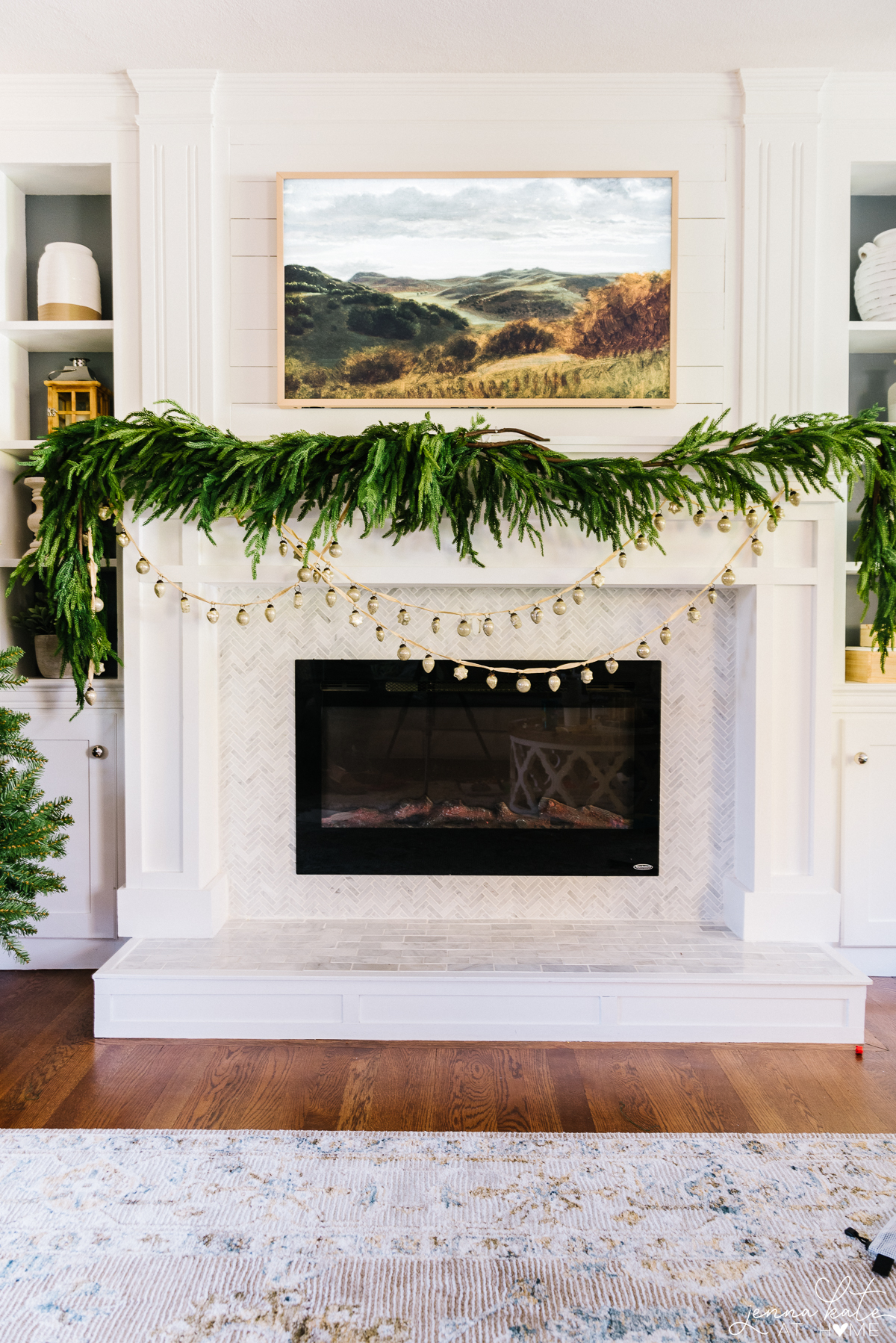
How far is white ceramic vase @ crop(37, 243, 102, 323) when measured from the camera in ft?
8.04

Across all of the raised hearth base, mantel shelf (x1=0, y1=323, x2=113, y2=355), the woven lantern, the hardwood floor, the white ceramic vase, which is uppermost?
the white ceramic vase

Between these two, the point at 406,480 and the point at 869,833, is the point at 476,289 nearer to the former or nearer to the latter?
the point at 406,480

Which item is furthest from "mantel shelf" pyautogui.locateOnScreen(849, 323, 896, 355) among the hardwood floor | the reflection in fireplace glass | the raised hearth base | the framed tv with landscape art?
the hardwood floor

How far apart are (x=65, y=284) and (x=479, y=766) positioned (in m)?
1.94

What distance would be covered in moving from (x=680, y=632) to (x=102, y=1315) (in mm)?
2088

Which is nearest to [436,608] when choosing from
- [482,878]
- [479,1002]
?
[482,878]

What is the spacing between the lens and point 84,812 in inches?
99.0

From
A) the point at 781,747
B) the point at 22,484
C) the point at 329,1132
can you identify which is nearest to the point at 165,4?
the point at 22,484

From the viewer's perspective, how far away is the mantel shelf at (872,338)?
2.36m

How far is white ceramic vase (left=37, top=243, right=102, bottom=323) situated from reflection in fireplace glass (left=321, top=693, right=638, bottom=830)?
1446 millimetres

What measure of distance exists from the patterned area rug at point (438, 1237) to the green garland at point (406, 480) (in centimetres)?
127

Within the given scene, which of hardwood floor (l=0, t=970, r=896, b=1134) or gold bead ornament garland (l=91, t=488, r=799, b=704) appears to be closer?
hardwood floor (l=0, t=970, r=896, b=1134)

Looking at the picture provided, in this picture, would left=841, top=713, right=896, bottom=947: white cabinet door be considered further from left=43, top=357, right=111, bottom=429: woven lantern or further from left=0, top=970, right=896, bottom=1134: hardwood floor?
left=43, top=357, right=111, bottom=429: woven lantern

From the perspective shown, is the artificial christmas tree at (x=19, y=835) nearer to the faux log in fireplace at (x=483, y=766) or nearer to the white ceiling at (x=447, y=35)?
the faux log in fireplace at (x=483, y=766)
